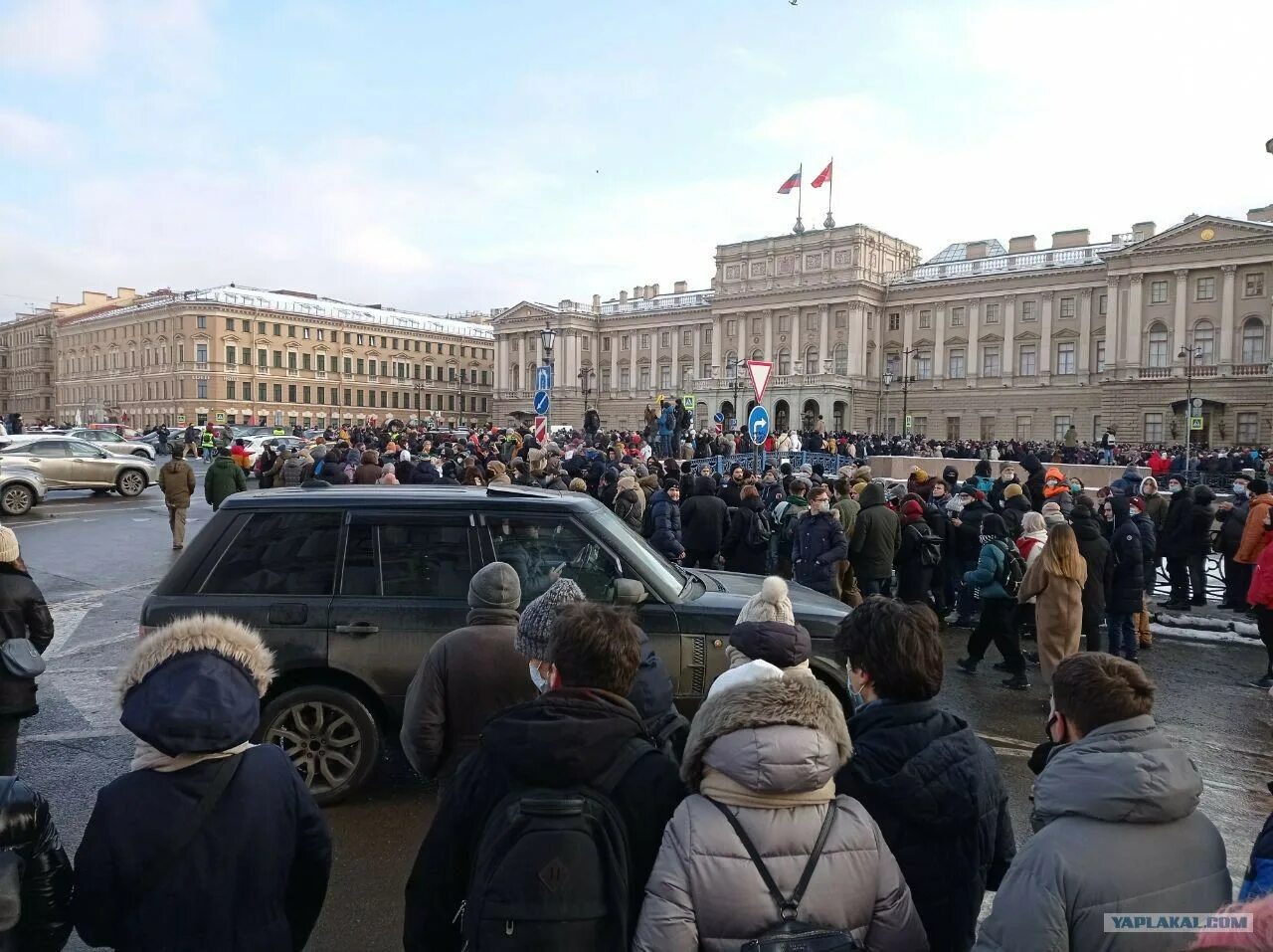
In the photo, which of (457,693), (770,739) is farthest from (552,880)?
(457,693)

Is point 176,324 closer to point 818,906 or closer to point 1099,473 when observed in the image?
point 1099,473

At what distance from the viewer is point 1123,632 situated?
30.0 ft

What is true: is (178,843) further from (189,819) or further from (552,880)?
(552,880)

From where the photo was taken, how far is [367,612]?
17.5 ft

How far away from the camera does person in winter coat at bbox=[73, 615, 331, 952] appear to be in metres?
2.26

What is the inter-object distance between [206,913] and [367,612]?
3.07 meters

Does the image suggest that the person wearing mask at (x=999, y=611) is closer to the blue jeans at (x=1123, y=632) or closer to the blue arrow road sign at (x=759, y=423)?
the blue jeans at (x=1123, y=632)

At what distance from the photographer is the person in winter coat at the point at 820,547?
9492 mm

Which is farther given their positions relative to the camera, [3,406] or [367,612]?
[3,406]

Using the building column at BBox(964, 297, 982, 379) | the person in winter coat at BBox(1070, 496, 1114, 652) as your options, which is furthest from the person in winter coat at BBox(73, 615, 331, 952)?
the building column at BBox(964, 297, 982, 379)

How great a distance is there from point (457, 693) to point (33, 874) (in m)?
1.79

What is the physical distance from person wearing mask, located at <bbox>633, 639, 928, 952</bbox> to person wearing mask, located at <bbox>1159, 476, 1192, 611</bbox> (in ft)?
40.4

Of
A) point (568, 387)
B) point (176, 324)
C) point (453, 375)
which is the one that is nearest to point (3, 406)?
point (176, 324)

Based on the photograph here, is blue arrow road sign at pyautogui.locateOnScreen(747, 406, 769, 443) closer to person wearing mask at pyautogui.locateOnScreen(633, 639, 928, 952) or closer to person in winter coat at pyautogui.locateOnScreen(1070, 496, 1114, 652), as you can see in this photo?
person in winter coat at pyautogui.locateOnScreen(1070, 496, 1114, 652)
